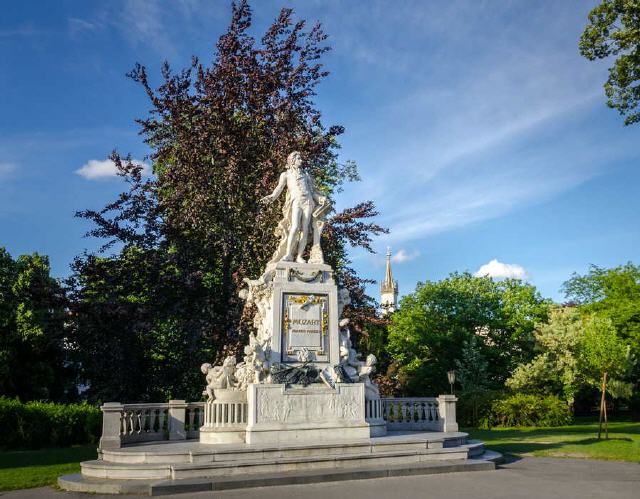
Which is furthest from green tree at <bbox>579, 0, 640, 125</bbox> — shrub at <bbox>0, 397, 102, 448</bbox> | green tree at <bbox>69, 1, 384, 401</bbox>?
shrub at <bbox>0, 397, 102, 448</bbox>

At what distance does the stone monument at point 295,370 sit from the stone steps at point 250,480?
164 centimetres

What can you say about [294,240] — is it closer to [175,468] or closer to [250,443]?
[250,443]

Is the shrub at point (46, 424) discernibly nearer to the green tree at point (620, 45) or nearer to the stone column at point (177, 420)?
the stone column at point (177, 420)

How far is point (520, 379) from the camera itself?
34.8m

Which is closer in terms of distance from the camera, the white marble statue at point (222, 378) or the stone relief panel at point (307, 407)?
the stone relief panel at point (307, 407)

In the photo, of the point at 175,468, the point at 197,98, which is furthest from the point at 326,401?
the point at 197,98

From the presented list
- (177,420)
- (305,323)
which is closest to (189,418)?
(177,420)

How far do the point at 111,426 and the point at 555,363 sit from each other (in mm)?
30353

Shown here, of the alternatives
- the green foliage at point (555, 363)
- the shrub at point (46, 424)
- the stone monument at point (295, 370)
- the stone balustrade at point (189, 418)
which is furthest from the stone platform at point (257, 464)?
the green foliage at point (555, 363)

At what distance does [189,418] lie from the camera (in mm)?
15133

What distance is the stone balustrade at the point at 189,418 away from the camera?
13.2 m

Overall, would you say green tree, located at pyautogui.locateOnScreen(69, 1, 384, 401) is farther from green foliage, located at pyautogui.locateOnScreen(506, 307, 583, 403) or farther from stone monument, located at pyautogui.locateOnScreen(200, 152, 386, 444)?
green foliage, located at pyautogui.locateOnScreen(506, 307, 583, 403)

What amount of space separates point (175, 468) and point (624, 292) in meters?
40.4

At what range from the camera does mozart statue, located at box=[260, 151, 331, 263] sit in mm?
14844
